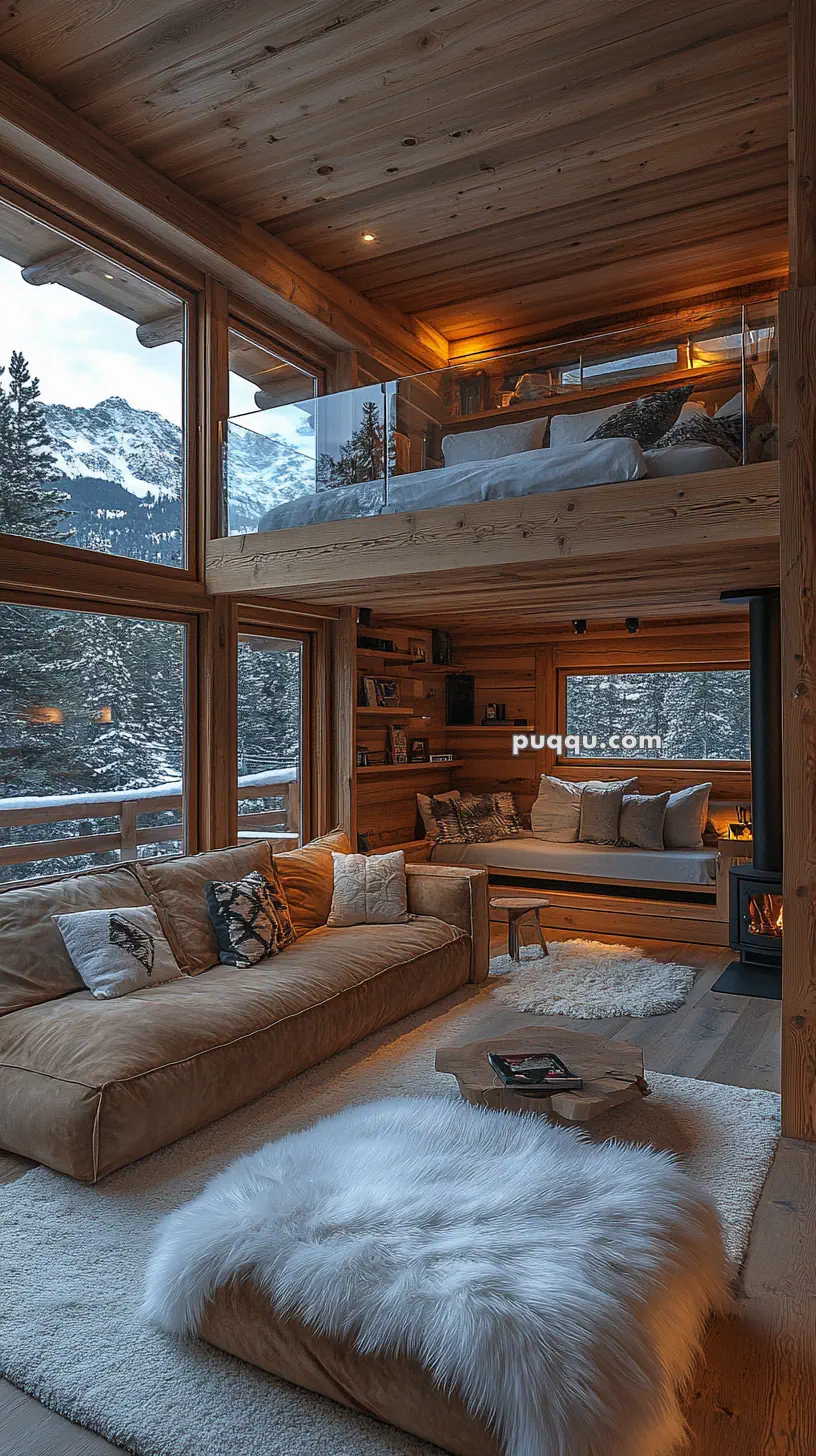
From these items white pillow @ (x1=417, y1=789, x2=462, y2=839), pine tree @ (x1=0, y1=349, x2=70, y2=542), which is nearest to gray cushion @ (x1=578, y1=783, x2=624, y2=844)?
white pillow @ (x1=417, y1=789, x2=462, y2=839)

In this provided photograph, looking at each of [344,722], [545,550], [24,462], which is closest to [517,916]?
[344,722]

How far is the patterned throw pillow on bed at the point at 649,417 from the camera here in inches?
147

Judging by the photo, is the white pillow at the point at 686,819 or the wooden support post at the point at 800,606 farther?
the white pillow at the point at 686,819

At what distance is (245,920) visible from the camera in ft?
12.6

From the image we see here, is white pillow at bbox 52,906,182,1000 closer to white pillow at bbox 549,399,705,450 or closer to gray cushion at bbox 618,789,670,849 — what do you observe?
white pillow at bbox 549,399,705,450

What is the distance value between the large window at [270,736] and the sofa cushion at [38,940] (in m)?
1.59

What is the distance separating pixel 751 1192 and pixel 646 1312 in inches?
43.3

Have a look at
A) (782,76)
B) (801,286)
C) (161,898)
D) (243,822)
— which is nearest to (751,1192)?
(161,898)

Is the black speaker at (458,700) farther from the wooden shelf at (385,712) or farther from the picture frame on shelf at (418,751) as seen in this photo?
the wooden shelf at (385,712)

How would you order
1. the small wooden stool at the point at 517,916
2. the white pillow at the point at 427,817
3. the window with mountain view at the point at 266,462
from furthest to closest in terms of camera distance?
the white pillow at the point at 427,817
the small wooden stool at the point at 517,916
the window with mountain view at the point at 266,462

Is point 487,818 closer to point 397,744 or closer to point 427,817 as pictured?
point 427,817

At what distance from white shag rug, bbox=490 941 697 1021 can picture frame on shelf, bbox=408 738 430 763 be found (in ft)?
6.14

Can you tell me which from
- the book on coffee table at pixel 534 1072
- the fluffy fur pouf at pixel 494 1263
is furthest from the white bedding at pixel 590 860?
the fluffy fur pouf at pixel 494 1263

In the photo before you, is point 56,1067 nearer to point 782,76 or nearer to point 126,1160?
point 126,1160
